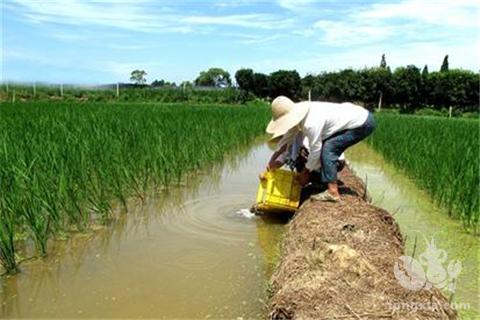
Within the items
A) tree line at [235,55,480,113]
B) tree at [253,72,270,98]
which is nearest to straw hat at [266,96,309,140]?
tree line at [235,55,480,113]

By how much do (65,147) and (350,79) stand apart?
25.8 m

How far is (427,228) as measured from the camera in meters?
3.78

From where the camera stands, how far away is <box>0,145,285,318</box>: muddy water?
7.83 feet

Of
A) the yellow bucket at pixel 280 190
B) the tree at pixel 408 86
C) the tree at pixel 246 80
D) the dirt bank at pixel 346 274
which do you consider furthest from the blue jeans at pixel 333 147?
the tree at pixel 246 80

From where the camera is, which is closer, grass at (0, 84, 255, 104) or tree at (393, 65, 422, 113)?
grass at (0, 84, 255, 104)

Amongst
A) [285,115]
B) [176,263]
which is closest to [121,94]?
[285,115]

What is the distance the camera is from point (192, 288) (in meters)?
2.59

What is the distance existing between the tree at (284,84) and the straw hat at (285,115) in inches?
1126

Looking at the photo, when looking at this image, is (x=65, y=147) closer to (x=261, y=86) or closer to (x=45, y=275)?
(x=45, y=275)

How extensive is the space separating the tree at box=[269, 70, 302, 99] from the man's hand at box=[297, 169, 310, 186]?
28.4m

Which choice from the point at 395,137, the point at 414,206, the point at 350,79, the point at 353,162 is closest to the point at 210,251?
the point at 414,206

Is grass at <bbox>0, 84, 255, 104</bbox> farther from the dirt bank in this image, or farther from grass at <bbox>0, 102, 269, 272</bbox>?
the dirt bank

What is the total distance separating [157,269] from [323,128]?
1.60 meters

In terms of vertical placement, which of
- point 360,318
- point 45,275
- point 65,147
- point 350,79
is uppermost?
point 350,79
